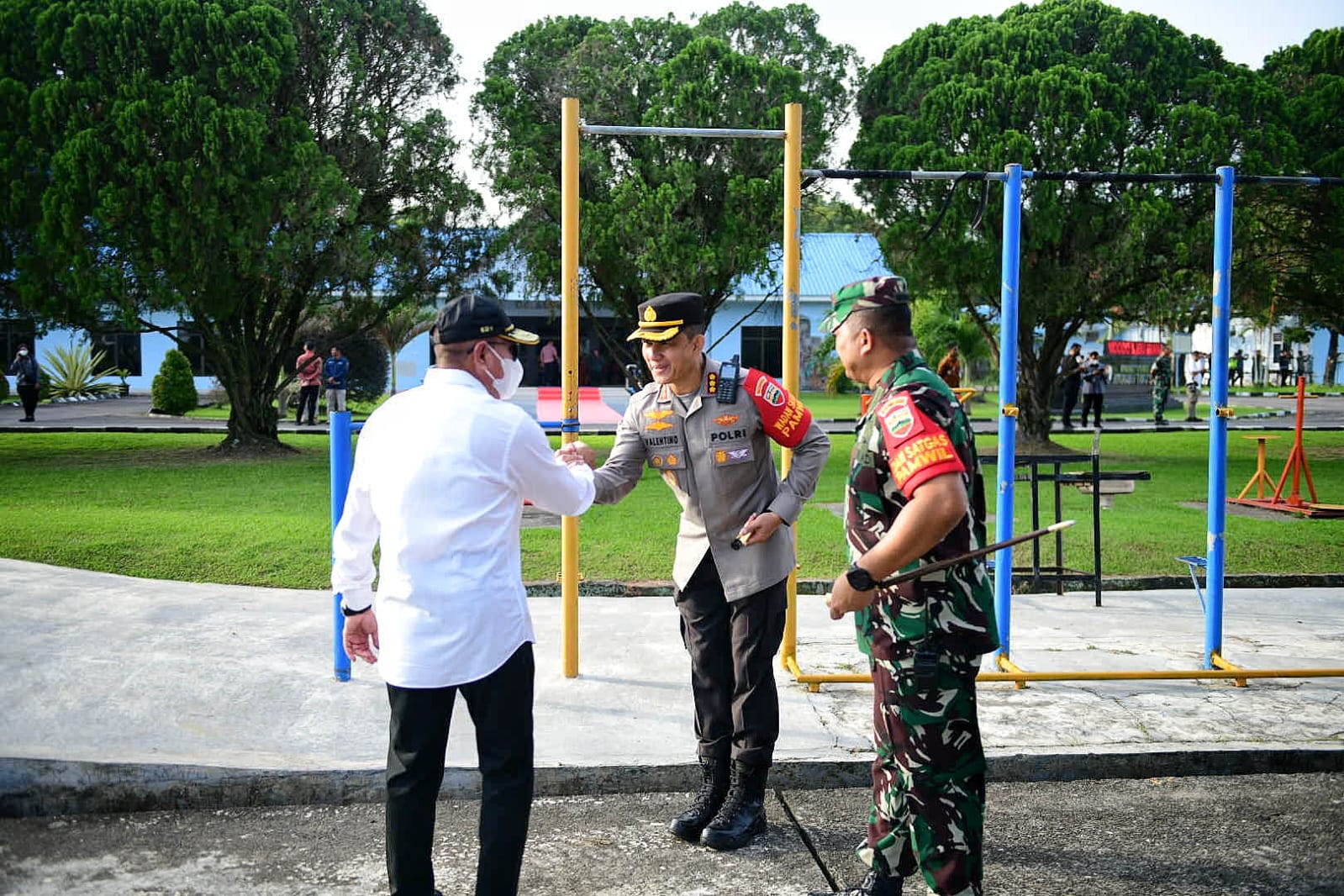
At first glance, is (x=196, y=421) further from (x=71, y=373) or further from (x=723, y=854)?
(x=723, y=854)

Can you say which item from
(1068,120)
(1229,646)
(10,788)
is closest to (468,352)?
(10,788)

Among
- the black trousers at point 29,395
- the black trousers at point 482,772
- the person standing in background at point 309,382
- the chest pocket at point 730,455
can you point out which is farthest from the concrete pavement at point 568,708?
the black trousers at point 29,395

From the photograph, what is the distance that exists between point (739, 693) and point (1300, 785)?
242cm

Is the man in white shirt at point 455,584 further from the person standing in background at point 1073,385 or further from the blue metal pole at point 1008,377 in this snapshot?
the person standing in background at point 1073,385

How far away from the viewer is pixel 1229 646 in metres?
6.61

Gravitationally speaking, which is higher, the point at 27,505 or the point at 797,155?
the point at 797,155

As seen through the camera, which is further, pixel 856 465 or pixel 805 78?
pixel 805 78

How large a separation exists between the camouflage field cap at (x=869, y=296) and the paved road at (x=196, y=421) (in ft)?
57.7

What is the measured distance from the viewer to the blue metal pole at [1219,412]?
5.77 m

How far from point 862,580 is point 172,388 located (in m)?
29.5

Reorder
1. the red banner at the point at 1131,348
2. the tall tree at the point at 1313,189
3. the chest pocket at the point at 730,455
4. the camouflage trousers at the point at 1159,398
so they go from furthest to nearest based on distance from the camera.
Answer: the red banner at the point at 1131,348
the camouflage trousers at the point at 1159,398
the tall tree at the point at 1313,189
the chest pocket at the point at 730,455

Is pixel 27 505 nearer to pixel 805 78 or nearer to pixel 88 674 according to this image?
pixel 88 674

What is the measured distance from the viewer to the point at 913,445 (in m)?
3.24

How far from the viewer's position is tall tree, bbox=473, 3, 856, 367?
64.3 feet
